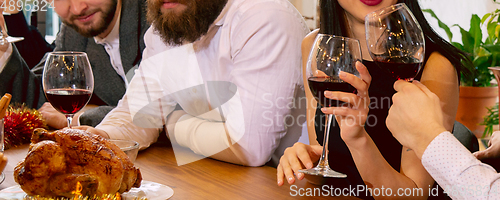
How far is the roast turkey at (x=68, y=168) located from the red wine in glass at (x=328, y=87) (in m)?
0.37

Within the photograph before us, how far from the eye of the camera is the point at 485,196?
0.70m

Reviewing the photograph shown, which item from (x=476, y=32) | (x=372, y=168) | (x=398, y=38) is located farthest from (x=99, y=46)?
(x=476, y=32)

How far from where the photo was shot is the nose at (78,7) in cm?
203

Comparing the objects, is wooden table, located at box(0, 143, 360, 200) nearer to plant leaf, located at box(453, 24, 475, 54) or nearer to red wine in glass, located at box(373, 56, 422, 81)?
red wine in glass, located at box(373, 56, 422, 81)

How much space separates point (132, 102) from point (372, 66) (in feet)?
2.76

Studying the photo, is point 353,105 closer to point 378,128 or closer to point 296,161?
→ point 296,161

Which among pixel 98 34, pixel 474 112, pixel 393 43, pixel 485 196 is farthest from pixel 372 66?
pixel 474 112

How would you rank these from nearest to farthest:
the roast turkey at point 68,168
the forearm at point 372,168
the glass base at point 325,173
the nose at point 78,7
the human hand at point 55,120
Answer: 1. the roast turkey at point 68,168
2. the glass base at point 325,173
3. the forearm at point 372,168
4. the human hand at point 55,120
5. the nose at point 78,7

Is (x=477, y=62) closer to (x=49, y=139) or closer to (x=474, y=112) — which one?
(x=474, y=112)

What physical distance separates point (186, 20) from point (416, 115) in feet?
3.19

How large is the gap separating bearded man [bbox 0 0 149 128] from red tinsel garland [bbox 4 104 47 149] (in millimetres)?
314

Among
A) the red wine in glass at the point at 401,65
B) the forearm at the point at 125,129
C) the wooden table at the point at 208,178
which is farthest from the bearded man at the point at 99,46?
the red wine in glass at the point at 401,65

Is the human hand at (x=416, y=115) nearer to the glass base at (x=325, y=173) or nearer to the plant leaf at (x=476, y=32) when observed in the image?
the glass base at (x=325, y=173)

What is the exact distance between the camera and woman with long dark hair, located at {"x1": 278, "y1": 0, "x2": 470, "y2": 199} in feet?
3.06
